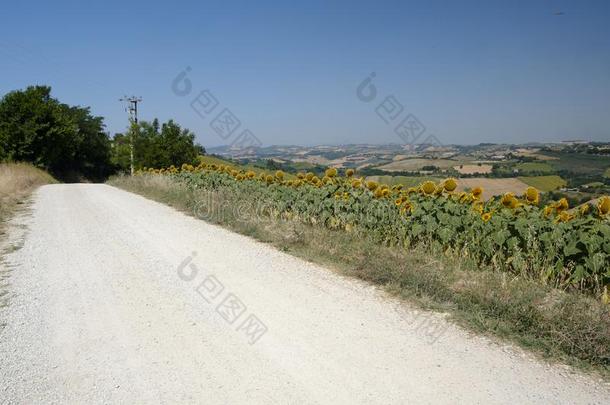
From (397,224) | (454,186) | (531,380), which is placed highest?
(454,186)

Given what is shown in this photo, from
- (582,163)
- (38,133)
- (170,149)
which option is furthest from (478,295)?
(38,133)

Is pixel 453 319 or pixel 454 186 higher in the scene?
pixel 454 186

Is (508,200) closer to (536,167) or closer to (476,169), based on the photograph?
(476,169)

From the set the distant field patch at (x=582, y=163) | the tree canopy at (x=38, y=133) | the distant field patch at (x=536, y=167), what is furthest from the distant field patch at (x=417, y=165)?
the tree canopy at (x=38, y=133)

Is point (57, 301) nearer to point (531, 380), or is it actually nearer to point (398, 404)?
point (398, 404)

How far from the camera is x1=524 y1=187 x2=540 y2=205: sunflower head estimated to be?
6.57 m

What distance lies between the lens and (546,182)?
9.25 m

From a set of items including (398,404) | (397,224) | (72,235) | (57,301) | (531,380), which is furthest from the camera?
(72,235)

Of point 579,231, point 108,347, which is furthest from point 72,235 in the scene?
A: point 579,231

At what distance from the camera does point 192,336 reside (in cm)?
411

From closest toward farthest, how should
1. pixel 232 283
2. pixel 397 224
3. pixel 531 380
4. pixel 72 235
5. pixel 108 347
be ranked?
Result: pixel 531 380 < pixel 108 347 < pixel 232 283 < pixel 397 224 < pixel 72 235

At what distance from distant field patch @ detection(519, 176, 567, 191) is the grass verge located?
348 centimetres

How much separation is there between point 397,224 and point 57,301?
4.91m

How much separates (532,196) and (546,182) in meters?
3.14
